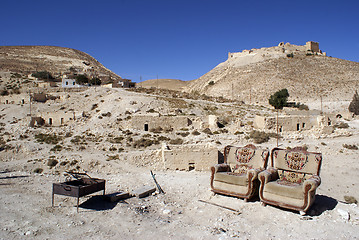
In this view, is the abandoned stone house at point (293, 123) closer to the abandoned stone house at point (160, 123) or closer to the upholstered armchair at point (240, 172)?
the abandoned stone house at point (160, 123)

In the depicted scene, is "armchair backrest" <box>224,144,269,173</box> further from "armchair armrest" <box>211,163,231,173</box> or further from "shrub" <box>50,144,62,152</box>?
"shrub" <box>50,144,62,152</box>

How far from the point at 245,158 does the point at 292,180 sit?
1387mm

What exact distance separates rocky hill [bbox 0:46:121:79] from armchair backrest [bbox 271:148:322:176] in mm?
61011

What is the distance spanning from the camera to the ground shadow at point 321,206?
5957mm

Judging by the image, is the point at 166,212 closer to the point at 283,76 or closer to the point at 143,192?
the point at 143,192

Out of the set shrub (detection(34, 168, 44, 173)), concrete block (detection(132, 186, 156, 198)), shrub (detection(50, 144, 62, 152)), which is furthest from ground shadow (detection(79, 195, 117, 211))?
shrub (detection(50, 144, 62, 152))

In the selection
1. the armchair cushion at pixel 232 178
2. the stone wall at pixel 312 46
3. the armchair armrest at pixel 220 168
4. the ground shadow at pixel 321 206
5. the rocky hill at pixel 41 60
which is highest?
the stone wall at pixel 312 46

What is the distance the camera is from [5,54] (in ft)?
225

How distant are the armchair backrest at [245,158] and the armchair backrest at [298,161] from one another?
0.32 m

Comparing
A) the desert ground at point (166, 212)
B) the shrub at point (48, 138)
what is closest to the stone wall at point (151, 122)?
the shrub at point (48, 138)

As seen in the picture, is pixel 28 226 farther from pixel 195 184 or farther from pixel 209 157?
pixel 209 157

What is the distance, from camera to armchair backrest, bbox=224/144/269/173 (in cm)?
724

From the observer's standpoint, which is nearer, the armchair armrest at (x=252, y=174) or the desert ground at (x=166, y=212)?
the desert ground at (x=166, y=212)

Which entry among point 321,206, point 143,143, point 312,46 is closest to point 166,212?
point 321,206
